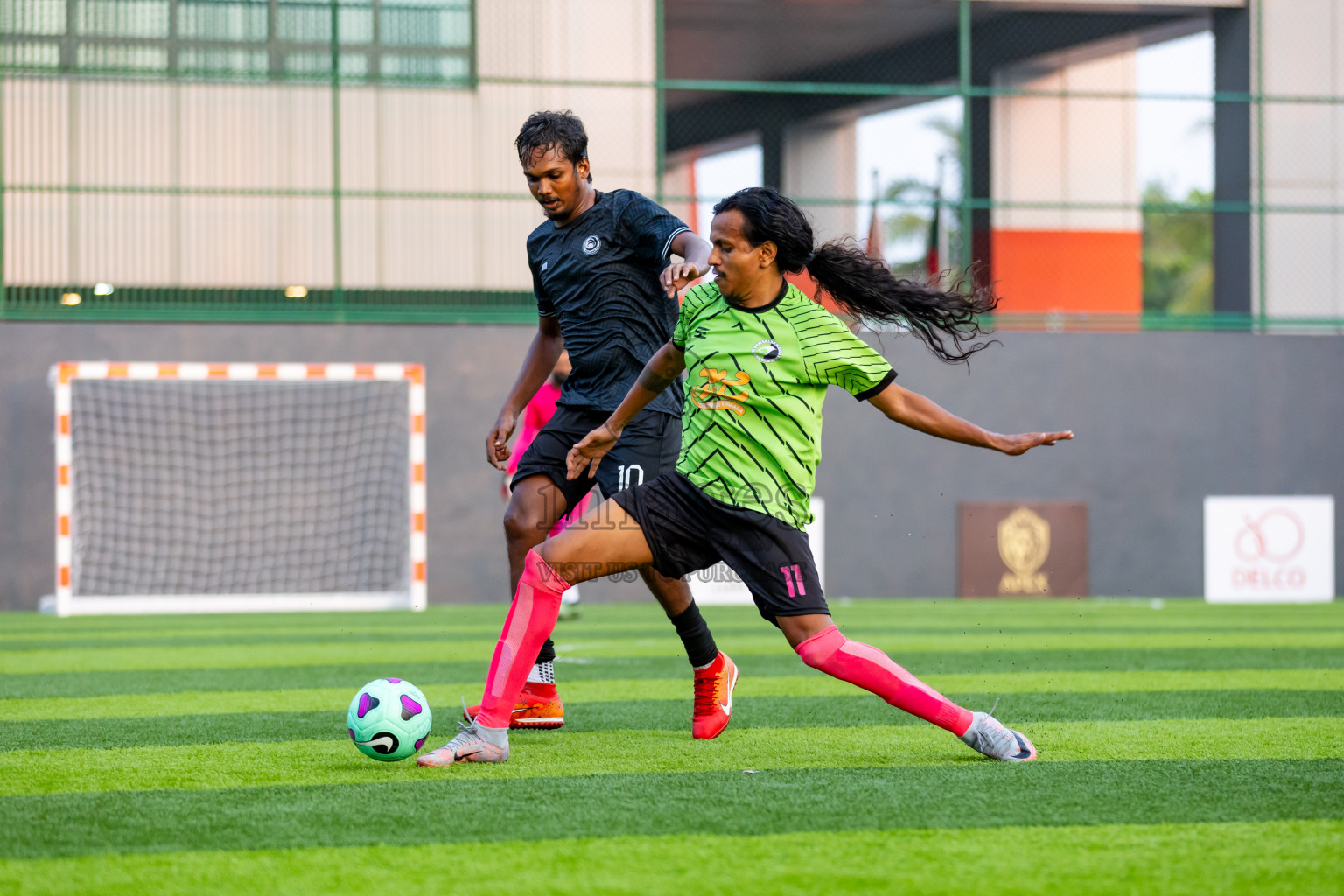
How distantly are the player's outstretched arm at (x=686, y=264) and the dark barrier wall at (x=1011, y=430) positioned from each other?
9.98 m

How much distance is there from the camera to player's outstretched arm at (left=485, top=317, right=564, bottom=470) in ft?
17.5

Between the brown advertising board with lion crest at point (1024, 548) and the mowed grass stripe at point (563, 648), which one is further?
the brown advertising board with lion crest at point (1024, 548)

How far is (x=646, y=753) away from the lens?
452 cm

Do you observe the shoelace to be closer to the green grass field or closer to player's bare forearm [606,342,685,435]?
the green grass field

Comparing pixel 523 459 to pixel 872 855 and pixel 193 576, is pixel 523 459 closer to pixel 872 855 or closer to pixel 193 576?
pixel 872 855

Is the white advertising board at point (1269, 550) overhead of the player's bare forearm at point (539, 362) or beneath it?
beneath

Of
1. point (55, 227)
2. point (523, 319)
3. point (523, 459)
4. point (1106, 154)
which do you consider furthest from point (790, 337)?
point (1106, 154)

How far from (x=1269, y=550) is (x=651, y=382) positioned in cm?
1282

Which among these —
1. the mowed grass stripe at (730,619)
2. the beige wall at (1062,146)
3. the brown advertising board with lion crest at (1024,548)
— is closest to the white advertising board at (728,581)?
the mowed grass stripe at (730,619)

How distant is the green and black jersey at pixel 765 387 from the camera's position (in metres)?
4.12

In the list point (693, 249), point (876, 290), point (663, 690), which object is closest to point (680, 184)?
point (663, 690)

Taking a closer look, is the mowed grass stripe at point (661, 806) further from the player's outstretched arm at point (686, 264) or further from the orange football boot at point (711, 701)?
the player's outstretched arm at point (686, 264)

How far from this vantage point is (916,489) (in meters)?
15.5

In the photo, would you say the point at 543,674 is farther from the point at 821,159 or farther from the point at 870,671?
the point at 821,159
